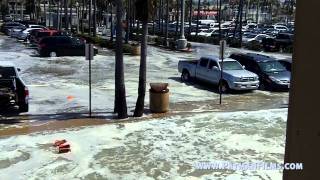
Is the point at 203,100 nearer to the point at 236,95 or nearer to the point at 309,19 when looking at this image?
the point at 236,95

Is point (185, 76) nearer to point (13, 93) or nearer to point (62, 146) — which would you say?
point (13, 93)

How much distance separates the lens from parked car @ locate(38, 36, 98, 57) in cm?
3619

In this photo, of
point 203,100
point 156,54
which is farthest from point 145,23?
point 156,54

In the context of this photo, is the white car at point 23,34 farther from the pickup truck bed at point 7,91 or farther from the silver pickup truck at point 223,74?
the pickup truck bed at point 7,91

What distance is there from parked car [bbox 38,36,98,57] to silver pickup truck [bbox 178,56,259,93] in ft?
40.2

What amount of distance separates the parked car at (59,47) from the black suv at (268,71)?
14234 millimetres

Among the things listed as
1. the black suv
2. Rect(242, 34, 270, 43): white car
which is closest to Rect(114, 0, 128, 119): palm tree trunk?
the black suv

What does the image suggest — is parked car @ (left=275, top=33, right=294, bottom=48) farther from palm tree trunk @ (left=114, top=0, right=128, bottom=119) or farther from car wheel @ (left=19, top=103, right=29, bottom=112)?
car wheel @ (left=19, top=103, right=29, bottom=112)

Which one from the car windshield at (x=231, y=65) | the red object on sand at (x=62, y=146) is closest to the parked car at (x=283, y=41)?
the car windshield at (x=231, y=65)

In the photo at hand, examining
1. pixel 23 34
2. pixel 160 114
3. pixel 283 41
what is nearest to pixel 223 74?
pixel 160 114

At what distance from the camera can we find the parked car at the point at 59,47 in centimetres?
3619

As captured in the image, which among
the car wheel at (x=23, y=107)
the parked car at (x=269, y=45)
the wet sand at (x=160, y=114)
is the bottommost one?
the wet sand at (x=160, y=114)

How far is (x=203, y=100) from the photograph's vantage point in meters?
20.4

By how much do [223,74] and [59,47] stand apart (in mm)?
17156
